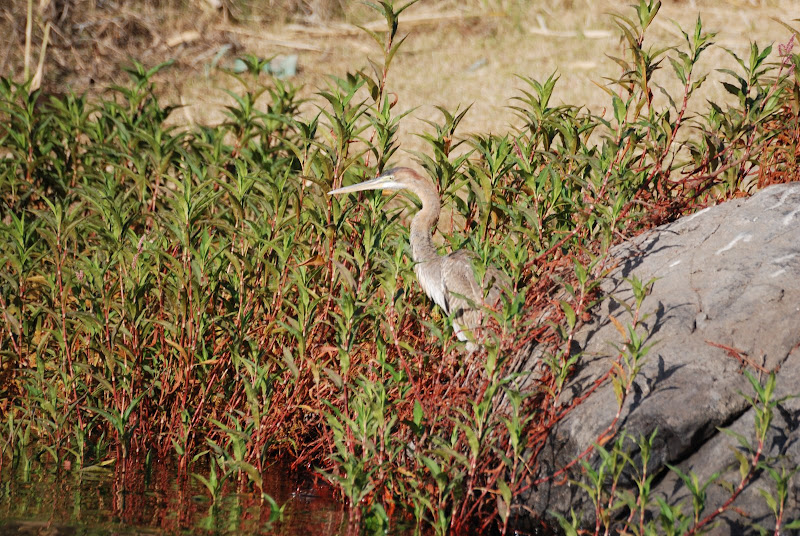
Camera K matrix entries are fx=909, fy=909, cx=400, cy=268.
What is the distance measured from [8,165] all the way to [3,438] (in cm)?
234

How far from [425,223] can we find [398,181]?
31 centimetres

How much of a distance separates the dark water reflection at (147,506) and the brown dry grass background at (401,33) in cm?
641

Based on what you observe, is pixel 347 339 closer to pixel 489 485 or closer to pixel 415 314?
pixel 415 314

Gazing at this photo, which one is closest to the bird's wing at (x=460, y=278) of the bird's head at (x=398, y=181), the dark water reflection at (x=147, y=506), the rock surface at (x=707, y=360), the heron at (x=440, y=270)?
the heron at (x=440, y=270)

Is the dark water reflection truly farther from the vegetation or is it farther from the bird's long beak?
the bird's long beak

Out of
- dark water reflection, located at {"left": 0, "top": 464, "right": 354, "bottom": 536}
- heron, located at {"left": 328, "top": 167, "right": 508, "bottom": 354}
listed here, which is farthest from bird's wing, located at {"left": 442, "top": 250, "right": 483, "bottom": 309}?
dark water reflection, located at {"left": 0, "top": 464, "right": 354, "bottom": 536}

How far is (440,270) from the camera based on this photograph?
17.2 feet

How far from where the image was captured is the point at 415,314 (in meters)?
4.91

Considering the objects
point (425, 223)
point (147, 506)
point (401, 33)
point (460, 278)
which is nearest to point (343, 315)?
point (460, 278)

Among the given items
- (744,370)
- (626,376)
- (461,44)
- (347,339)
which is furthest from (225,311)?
(461,44)

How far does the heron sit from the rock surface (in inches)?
22.8

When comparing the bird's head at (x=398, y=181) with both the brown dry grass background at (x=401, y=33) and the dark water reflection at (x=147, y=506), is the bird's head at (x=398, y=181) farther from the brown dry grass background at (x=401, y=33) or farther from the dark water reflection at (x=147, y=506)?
the brown dry grass background at (x=401, y=33)

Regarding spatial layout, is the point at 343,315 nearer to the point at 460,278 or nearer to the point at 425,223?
the point at 460,278

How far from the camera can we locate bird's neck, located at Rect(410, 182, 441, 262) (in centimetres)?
555
